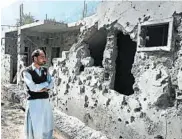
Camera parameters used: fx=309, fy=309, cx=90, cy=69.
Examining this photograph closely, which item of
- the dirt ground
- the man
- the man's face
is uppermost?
the man's face

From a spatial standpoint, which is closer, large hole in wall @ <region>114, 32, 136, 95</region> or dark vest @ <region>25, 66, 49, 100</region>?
dark vest @ <region>25, 66, 49, 100</region>

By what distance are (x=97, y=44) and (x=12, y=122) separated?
2.68m

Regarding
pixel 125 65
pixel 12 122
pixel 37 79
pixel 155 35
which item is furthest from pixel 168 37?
pixel 12 122

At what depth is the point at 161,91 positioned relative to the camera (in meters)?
4.59

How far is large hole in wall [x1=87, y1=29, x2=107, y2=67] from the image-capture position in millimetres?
6946

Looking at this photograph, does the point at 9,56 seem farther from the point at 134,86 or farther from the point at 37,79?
the point at 37,79

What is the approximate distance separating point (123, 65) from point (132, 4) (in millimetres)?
1780

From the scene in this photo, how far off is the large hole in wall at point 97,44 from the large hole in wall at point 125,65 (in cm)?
50

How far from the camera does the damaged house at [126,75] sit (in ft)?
14.9

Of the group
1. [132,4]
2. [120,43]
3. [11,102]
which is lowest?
[11,102]

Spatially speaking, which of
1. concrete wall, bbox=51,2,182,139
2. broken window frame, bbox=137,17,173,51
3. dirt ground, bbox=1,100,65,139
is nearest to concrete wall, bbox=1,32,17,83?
dirt ground, bbox=1,100,65,139

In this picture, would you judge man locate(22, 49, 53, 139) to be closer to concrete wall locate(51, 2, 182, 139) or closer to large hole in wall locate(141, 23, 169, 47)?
concrete wall locate(51, 2, 182, 139)

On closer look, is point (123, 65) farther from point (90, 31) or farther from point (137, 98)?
point (137, 98)

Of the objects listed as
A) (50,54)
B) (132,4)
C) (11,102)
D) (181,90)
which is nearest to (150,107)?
(181,90)
